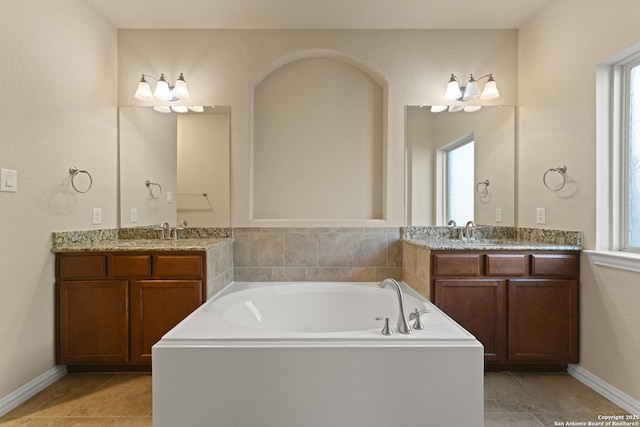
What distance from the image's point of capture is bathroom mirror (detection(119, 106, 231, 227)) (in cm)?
292

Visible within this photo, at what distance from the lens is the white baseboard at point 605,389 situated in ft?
6.41

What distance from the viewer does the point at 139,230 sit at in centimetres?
294

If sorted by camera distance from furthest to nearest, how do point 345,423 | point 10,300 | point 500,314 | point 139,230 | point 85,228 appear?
point 139,230
point 85,228
point 500,314
point 10,300
point 345,423

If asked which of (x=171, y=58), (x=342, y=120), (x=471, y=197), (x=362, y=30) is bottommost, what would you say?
(x=471, y=197)

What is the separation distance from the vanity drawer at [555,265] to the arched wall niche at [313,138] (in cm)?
117

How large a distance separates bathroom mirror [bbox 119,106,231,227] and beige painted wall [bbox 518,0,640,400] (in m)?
2.38

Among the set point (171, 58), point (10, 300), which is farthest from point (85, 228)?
point (171, 58)

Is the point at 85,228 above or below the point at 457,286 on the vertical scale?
above

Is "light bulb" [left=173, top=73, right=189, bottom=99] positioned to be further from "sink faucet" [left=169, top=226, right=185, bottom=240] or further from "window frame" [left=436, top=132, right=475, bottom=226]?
"window frame" [left=436, top=132, right=475, bottom=226]

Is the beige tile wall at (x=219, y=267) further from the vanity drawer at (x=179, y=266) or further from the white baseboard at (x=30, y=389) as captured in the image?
the white baseboard at (x=30, y=389)

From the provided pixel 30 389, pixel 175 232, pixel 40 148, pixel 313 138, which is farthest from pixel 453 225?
pixel 30 389

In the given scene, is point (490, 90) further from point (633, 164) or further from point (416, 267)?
point (416, 267)

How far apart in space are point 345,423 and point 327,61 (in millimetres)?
2664

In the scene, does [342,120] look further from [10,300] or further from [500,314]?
[10,300]
